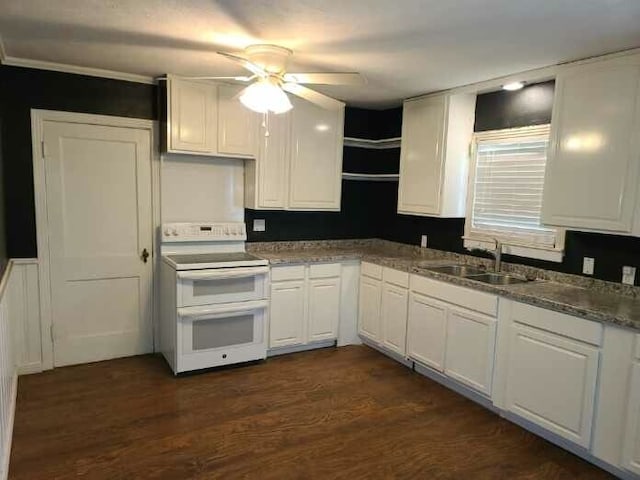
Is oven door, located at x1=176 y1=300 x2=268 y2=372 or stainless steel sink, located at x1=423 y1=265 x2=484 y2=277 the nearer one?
oven door, located at x1=176 y1=300 x2=268 y2=372

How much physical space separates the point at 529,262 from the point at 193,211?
2832mm

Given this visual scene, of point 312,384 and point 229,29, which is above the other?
point 229,29

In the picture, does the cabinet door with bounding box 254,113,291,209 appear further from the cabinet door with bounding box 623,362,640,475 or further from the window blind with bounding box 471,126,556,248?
the cabinet door with bounding box 623,362,640,475

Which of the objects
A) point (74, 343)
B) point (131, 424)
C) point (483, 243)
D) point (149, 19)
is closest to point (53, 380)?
point (74, 343)

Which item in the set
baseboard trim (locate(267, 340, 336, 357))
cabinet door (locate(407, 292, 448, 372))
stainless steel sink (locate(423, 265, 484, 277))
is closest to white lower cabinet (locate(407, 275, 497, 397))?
cabinet door (locate(407, 292, 448, 372))

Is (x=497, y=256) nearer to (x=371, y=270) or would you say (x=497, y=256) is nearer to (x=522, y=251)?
(x=522, y=251)

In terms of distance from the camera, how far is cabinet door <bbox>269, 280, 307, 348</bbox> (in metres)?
3.92

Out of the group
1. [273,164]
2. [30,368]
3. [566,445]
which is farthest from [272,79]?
[30,368]

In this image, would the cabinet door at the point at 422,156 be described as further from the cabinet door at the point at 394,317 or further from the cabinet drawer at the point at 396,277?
the cabinet door at the point at 394,317

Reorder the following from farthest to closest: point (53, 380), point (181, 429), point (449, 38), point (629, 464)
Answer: point (53, 380), point (181, 429), point (449, 38), point (629, 464)

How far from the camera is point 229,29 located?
2.43 m

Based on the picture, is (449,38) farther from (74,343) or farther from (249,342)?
(74,343)

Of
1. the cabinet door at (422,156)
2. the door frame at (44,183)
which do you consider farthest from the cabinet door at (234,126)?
the cabinet door at (422,156)

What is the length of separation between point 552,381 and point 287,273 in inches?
85.9
